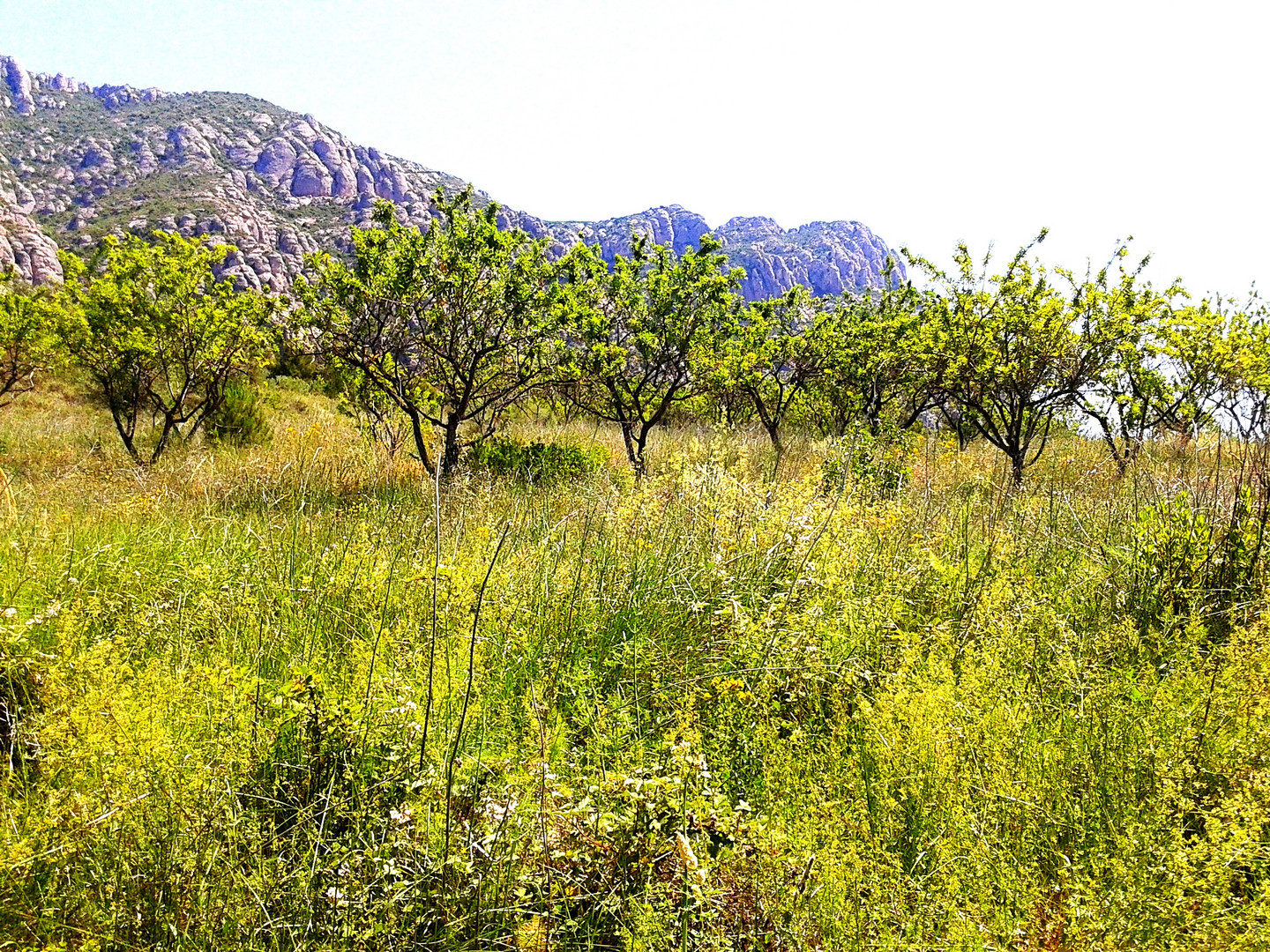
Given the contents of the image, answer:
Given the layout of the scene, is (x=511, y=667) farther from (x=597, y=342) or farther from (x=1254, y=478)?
(x=597, y=342)

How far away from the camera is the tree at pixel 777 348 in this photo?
10273 millimetres

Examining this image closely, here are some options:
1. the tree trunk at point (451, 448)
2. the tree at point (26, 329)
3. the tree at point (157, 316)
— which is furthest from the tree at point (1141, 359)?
the tree at point (26, 329)

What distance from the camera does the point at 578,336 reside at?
7.74 metres

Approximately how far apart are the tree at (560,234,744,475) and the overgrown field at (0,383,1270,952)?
4.41 metres

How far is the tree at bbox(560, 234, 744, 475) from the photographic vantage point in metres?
7.80

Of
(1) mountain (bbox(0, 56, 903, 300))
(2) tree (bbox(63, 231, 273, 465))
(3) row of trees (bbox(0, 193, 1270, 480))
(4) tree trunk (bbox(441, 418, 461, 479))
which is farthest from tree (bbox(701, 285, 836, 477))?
(1) mountain (bbox(0, 56, 903, 300))

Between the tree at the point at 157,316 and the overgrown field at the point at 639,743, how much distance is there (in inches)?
249

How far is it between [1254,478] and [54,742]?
6164mm

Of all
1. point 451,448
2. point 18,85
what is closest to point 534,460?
point 451,448

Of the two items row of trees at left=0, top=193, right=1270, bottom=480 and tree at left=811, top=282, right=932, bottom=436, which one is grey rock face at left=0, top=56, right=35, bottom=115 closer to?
row of trees at left=0, top=193, right=1270, bottom=480

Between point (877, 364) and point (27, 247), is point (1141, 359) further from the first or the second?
point (27, 247)

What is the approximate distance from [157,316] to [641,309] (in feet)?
23.3

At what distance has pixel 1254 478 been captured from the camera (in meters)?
3.92

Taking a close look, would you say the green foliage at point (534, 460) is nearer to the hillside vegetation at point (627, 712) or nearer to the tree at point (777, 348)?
the hillside vegetation at point (627, 712)
